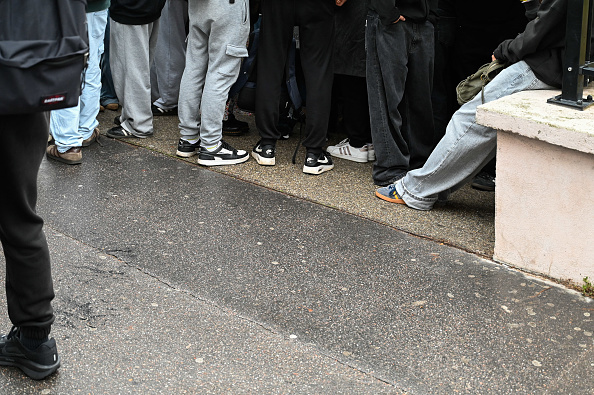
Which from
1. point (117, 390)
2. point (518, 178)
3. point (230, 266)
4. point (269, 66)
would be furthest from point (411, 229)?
point (117, 390)

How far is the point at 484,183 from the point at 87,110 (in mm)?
3045

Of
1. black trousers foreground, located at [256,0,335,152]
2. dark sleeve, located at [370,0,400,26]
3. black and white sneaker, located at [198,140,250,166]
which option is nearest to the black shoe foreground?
black and white sneaker, located at [198,140,250,166]

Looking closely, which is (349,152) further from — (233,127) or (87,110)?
(87,110)

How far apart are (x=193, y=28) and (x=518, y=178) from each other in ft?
8.71

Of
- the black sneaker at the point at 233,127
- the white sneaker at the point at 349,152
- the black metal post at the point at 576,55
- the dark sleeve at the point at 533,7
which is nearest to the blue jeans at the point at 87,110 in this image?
the black sneaker at the point at 233,127

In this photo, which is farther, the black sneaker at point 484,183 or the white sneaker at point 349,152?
the white sneaker at point 349,152

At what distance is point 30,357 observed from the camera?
2.99 metres

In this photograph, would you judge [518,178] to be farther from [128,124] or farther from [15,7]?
[128,124]

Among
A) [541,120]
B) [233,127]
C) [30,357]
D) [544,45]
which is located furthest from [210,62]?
[30,357]

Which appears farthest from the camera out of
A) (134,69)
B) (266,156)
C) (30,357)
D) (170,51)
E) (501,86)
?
(170,51)

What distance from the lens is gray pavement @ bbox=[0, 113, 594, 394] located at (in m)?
3.06

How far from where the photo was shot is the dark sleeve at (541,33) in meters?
3.94

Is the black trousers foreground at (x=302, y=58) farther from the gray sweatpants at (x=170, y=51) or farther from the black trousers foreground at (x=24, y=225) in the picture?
the black trousers foreground at (x=24, y=225)

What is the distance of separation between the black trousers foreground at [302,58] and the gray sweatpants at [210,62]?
19cm
